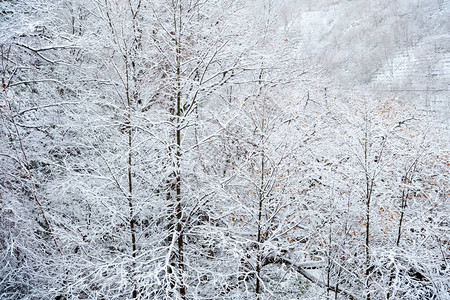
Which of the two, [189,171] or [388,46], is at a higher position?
[388,46]

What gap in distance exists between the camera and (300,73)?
773cm

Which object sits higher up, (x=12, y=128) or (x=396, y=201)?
(x=12, y=128)

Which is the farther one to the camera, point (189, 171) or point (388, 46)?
point (388, 46)

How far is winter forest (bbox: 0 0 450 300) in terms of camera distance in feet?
12.9

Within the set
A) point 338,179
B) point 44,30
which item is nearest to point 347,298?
point 338,179

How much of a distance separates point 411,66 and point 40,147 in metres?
31.4

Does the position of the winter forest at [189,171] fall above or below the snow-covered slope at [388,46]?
below

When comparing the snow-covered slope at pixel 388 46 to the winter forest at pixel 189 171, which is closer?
the winter forest at pixel 189 171

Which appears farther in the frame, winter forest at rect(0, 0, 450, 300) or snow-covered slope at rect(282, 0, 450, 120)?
snow-covered slope at rect(282, 0, 450, 120)

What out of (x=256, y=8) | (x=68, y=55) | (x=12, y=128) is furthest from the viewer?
(x=256, y=8)

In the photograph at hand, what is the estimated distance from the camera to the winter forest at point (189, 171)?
3943mm

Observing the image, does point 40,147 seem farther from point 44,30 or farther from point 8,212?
point 44,30

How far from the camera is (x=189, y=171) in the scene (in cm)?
417

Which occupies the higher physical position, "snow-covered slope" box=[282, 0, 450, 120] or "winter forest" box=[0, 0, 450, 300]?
"snow-covered slope" box=[282, 0, 450, 120]
